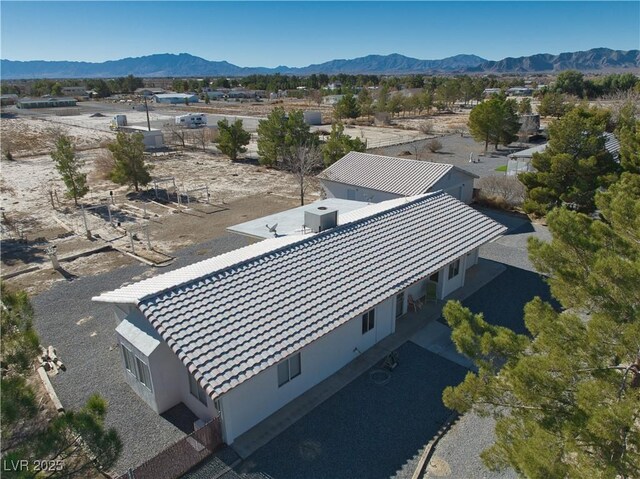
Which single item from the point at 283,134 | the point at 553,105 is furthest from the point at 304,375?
the point at 553,105

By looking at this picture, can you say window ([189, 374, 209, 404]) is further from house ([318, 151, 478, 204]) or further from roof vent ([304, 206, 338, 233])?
house ([318, 151, 478, 204])

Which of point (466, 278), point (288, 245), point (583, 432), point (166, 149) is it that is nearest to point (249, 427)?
point (288, 245)

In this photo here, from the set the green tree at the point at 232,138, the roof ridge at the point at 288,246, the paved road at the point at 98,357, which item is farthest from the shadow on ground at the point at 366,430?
the green tree at the point at 232,138

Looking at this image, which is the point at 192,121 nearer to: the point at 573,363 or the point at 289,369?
the point at 289,369

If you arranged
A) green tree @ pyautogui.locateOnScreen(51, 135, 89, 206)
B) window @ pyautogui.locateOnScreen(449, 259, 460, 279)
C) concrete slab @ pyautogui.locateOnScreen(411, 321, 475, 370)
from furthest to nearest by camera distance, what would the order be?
1. green tree @ pyautogui.locateOnScreen(51, 135, 89, 206)
2. window @ pyautogui.locateOnScreen(449, 259, 460, 279)
3. concrete slab @ pyautogui.locateOnScreen(411, 321, 475, 370)

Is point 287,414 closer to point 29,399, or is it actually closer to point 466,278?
point 29,399

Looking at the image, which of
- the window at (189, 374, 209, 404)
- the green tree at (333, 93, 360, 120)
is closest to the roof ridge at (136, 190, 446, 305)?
the window at (189, 374, 209, 404)
